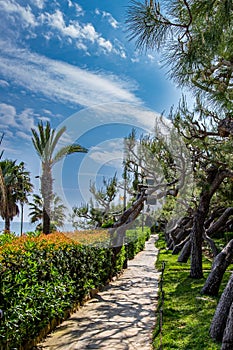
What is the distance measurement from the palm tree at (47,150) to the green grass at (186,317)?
8013 millimetres

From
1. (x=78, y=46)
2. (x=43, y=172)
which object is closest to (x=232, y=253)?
(x=78, y=46)

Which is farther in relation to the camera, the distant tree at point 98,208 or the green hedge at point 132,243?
the green hedge at point 132,243

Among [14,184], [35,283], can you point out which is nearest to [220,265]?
[35,283]

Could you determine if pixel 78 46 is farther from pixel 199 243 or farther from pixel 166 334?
A: pixel 166 334

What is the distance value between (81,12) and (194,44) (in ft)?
13.8

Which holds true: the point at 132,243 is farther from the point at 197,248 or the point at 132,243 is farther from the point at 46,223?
the point at 197,248

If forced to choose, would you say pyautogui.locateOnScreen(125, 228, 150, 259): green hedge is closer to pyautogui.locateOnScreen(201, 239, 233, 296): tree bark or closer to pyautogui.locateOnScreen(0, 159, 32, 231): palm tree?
pyautogui.locateOnScreen(201, 239, 233, 296): tree bark

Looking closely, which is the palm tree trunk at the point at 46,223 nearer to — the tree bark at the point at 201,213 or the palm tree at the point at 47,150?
the palm tree at the point at 47,150

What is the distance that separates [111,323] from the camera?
5828 mm

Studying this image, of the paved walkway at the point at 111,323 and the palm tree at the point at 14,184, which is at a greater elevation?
the palm tree at the point at 14,184

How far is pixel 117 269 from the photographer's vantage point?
11469 mm

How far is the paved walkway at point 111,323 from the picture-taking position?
4707mm

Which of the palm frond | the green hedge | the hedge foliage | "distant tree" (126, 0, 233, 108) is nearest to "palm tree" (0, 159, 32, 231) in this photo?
the palm frond

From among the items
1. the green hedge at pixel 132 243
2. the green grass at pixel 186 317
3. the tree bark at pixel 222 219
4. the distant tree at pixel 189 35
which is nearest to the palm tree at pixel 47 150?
the green hedge at pixel 132 243
